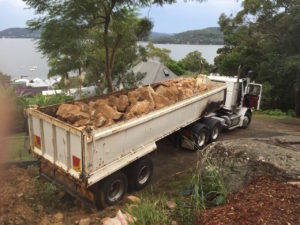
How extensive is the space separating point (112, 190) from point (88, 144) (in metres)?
1.42

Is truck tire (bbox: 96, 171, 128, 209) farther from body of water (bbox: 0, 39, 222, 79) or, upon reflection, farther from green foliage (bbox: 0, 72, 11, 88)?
green foliage (bbox: 0, 72, 11, 88)

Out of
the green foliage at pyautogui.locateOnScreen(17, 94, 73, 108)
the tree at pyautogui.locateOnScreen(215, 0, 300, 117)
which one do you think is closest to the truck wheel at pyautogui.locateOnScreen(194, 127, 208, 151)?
the green foliage at pyautogui.locateOnScreen(17, 94, 73, 108)

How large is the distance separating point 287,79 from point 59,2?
1402 cm

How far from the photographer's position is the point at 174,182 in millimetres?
7051

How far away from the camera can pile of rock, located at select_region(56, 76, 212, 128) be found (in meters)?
6.44

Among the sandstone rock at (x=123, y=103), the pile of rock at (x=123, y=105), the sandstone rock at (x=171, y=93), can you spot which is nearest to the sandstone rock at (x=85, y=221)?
the pile of rock at (x=123, y=105)

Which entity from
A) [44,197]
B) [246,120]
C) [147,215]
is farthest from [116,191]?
[246,120]

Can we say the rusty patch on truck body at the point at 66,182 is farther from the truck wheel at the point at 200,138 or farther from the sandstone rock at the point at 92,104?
the truck wheel at the point at 200,138

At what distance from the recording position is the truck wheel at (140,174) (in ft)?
21.4

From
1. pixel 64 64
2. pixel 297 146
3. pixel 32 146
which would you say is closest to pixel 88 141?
pixel 32 146

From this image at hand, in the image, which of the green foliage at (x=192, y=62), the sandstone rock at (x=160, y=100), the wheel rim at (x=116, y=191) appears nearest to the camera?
the wheel rim at (x=116, y=191)

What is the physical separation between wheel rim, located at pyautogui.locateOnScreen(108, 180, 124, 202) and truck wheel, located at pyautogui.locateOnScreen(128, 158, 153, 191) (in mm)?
395

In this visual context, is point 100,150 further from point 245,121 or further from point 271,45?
point 271,45

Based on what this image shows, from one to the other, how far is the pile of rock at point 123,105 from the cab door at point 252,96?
2828mm
